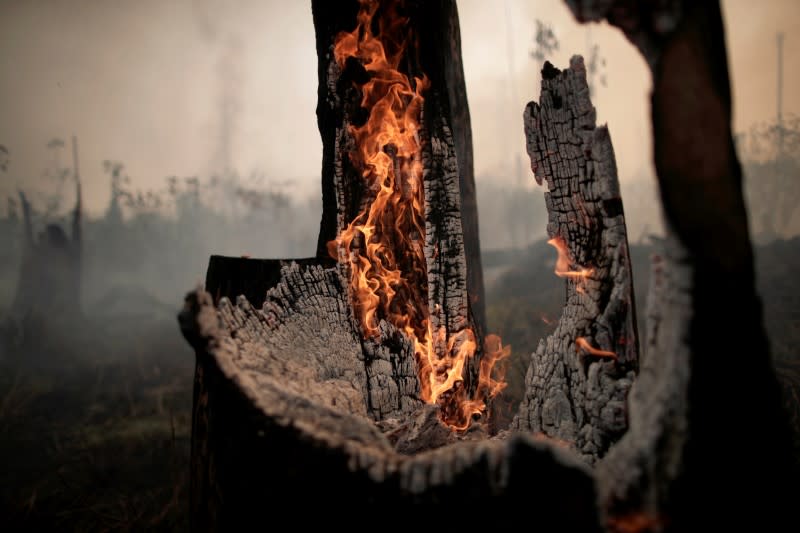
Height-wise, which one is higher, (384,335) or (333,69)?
(333,69)

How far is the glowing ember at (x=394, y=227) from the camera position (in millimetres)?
2920

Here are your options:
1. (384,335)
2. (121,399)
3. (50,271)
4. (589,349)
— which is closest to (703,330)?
→ (589,349)

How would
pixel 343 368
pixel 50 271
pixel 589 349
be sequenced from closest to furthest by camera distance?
pixel 589 349
pixel 343 368
pixel 50 271

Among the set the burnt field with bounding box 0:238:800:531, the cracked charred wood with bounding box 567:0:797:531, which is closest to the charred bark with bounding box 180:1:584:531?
the cracked charred wood with bounding box 567:0:797:531

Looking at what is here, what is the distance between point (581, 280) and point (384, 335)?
1339 millimetres

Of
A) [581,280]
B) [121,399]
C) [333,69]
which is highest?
[333,69]

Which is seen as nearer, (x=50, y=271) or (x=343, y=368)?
(x=343, y=368)

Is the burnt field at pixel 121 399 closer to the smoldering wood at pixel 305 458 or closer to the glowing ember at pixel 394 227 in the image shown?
the smoldering wood at pixel 305 458

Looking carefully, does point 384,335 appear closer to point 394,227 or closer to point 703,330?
point 394,227

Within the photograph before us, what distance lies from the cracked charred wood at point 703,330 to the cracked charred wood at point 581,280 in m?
0.85

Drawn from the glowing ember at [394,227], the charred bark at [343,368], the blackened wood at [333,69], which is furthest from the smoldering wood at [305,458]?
the blackened wood at [333,69]

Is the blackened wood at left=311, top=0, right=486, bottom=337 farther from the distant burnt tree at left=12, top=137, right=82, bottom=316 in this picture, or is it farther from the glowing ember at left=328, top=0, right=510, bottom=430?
the distant burnt tree at left=12, top=137, right=82, bottom=316

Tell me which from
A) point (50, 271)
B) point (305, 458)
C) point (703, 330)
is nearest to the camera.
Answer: point (703, 330)

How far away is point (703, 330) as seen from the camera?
1.03m
